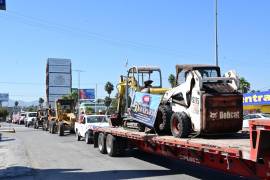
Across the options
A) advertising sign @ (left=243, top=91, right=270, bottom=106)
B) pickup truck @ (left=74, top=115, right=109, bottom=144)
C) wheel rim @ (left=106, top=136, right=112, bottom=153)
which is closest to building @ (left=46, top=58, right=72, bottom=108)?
advertising sign @ (left=243, top=91, right=270, bottom=106)

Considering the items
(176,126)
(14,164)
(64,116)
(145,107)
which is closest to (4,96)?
(64,116)

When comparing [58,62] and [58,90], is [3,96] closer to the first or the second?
[58,90]

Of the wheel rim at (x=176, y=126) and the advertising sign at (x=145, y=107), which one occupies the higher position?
the advertising sign at (x=145, y=107)

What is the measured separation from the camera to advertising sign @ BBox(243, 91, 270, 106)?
136 feet

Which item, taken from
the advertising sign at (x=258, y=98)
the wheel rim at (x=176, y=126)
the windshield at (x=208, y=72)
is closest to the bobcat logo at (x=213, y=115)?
the wheel rim at (x=176, y=126)

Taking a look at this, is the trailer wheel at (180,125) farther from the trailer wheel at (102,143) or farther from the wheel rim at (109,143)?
the trailer wheel at (102,143)

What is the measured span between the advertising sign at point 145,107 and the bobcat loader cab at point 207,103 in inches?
48.7

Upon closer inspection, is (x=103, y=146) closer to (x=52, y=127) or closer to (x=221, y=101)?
(x=221, y=101)

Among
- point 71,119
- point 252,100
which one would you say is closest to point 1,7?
point 71,119

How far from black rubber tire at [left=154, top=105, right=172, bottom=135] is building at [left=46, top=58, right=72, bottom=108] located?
12270cm

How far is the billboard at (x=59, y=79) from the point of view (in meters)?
137

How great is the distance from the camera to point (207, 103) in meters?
12.1

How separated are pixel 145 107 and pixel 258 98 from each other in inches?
1134

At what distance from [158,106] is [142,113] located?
1.37m
